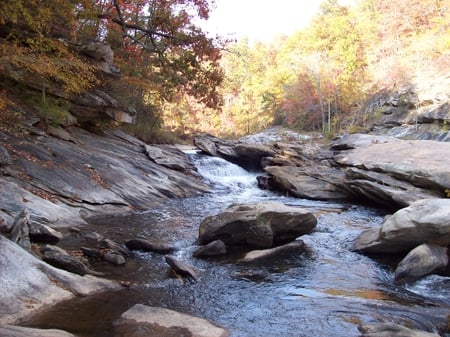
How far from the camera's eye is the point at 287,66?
4969cm

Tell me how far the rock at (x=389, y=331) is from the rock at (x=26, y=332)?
11.5 feet

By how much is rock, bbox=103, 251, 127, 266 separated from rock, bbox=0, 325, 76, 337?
3168mm

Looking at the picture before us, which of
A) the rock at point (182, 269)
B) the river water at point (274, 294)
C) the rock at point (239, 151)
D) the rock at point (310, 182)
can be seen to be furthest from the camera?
the rock at point (239, 151)

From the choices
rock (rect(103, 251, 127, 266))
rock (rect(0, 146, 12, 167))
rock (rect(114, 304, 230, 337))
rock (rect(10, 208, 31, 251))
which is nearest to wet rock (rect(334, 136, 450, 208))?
rock (rect(103, 251, 127, 266))

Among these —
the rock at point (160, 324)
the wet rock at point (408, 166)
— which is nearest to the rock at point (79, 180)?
the rock at point (160, 324)

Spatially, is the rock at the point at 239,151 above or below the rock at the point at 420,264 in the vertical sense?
above

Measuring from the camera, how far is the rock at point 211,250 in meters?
8.33

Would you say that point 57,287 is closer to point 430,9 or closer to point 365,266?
point 365,266

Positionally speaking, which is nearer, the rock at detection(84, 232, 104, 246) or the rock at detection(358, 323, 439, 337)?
the rock at detection(358, 323, 439, 337)

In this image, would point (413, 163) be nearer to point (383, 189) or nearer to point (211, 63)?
point (383, 189)

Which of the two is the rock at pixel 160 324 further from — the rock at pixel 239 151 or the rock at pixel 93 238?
the rock at pixel 239 151

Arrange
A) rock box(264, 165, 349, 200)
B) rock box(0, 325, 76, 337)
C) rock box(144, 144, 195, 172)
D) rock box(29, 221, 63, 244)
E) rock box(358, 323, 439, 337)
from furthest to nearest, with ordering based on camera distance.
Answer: rock box(144, 144, 195, 172), rock box(264, 165, 349, 200), rock box(29, 221, 63, 244), rock box(358, 323, 439, 337), rock box(0, 325, 76, 337)

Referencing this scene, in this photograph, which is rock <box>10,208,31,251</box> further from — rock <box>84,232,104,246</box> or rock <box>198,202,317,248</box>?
rock <box>198,202,317,248</box>

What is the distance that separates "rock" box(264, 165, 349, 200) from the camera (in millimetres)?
15758
